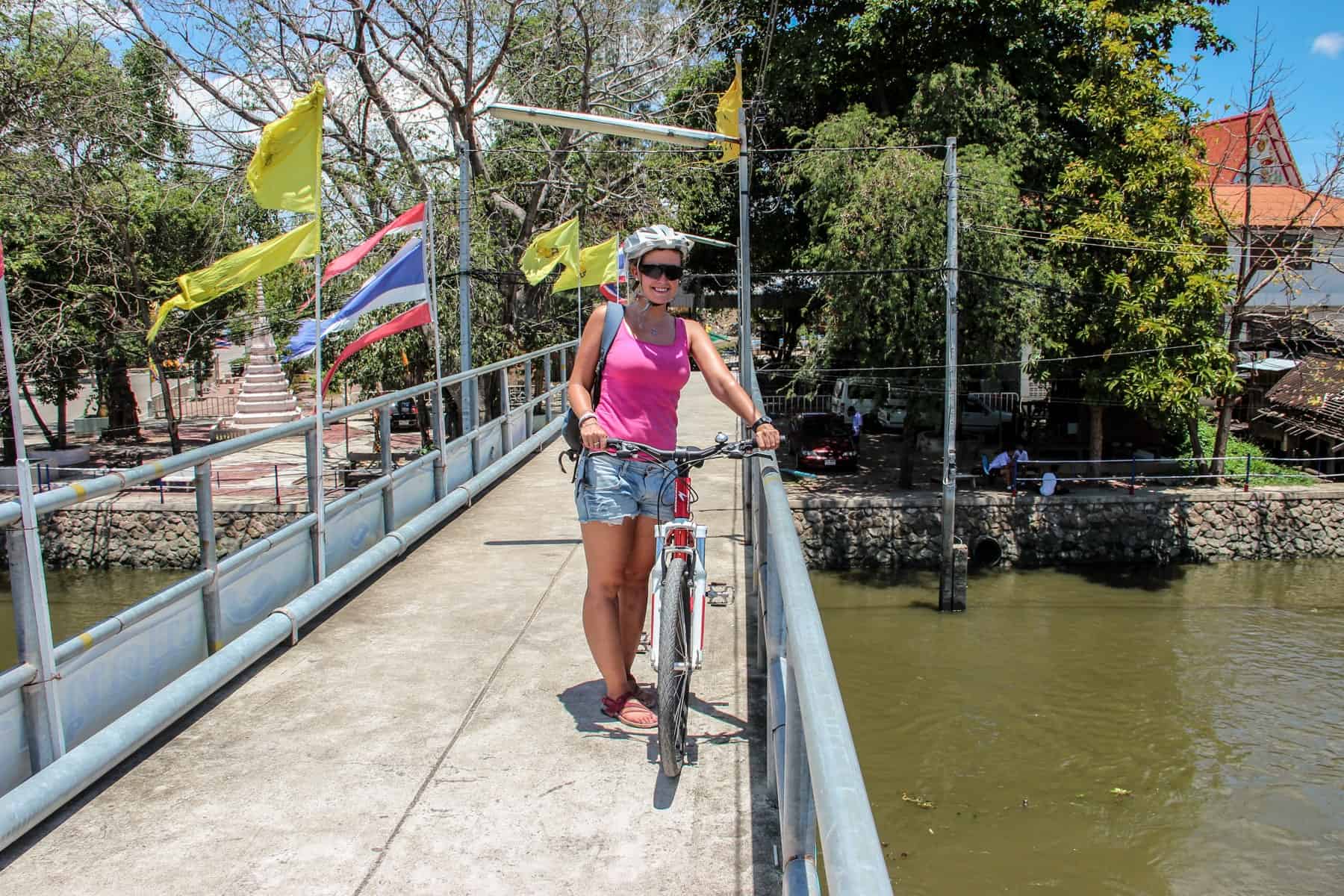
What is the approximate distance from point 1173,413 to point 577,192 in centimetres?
1429

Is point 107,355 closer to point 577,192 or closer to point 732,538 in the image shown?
point 577,192

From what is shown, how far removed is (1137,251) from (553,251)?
14799 millimetres

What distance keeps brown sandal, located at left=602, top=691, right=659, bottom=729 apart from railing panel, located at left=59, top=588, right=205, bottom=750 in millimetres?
1781

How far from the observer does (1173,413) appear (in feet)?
81.4

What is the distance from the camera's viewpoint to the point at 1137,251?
24.4m

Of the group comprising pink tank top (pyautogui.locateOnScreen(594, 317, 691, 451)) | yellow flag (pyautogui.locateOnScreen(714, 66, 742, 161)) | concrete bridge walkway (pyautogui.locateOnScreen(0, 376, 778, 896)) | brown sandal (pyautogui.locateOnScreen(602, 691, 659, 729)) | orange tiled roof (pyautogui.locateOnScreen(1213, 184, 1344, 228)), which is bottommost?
concrete bridge walkway (pyautogui.locateOnScreen(0, 376, 778, 896))

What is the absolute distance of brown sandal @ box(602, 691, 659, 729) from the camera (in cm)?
430

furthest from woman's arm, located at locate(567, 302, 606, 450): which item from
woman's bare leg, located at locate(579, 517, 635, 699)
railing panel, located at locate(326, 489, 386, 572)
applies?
railing panel, located at locate(326, 489, 386, 572)

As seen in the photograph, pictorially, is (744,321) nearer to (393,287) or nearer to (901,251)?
(393,287)

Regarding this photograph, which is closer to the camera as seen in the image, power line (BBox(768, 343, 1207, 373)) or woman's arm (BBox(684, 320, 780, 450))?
woman's arm (BBox(684, 320, 780, 450))

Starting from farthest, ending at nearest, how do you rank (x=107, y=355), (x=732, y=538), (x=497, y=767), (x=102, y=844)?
(x=107, y=355) < (x=732, y=538) < (x=497, y=767) < (x=102, y=844)

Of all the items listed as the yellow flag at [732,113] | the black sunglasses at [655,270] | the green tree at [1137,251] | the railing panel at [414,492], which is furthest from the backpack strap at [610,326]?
the green tree at [1137,251]

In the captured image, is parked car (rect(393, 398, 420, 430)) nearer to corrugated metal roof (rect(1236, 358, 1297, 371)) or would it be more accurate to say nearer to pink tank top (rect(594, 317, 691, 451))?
corrugated metal roof (rect(1236, 358, 1297, 371))

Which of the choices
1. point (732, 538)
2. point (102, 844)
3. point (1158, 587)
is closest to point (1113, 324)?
point (1158, 587)
